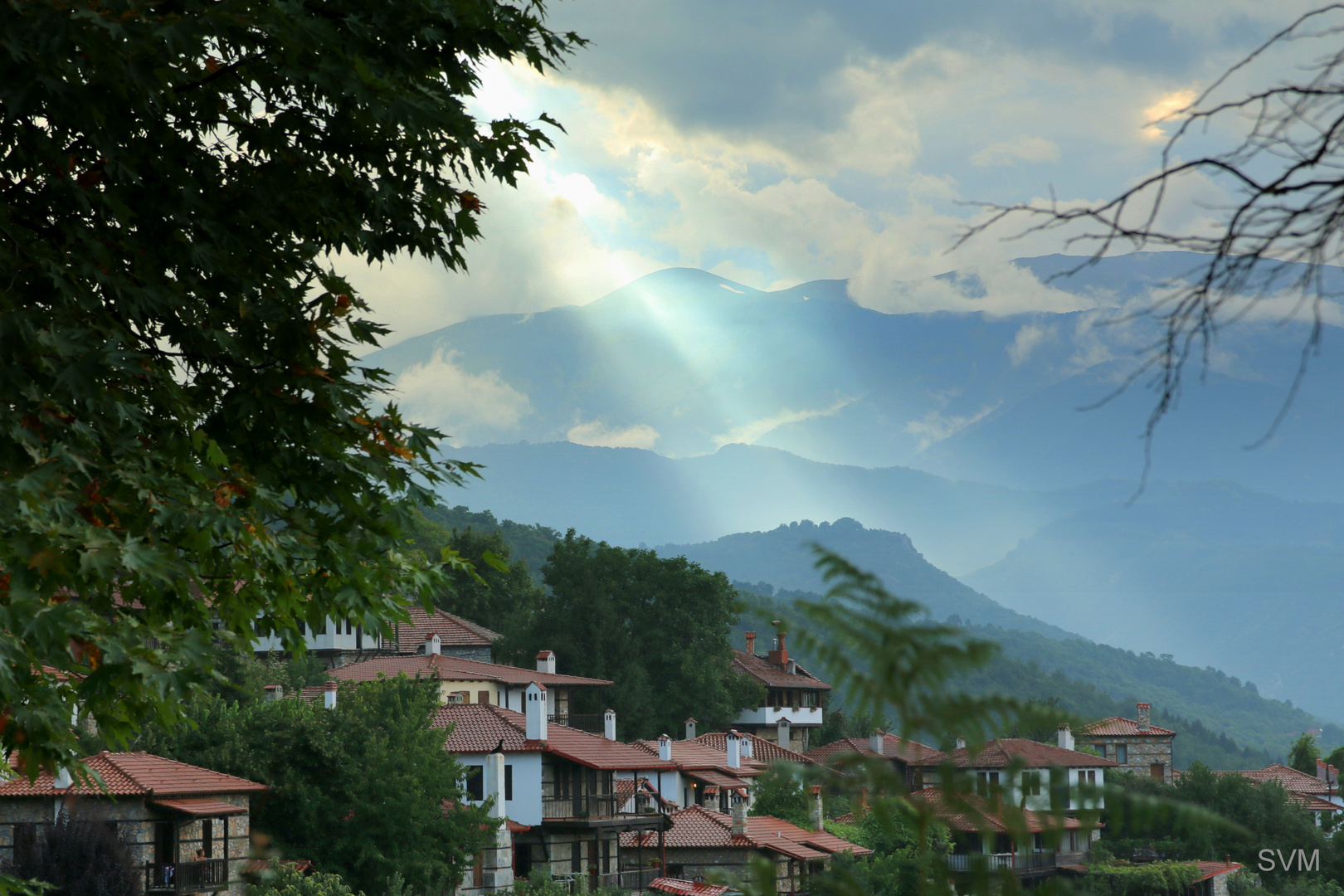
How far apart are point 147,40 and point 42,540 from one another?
2630 mm

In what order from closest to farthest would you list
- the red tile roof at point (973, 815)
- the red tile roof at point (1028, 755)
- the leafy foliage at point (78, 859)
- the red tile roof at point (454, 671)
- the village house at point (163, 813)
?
the red tile roof at point (973, 815) → the red tile roof at point (1028, 755) → the leafy foliage at point (78, 859) → the village house at point (163, 813) → the red tile roof at point (454, 671)

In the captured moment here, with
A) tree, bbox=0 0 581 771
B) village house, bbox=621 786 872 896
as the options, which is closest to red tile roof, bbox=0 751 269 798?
village house, bbox=621 786 872 896

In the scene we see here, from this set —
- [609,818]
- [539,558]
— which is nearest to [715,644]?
[609,818]

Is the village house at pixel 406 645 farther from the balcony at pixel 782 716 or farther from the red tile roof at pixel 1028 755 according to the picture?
the red tile roof at pixel 1028 755

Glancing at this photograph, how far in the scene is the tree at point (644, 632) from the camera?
66.5 meters

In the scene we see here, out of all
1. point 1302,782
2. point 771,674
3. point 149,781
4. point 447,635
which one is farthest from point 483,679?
point 1302,782

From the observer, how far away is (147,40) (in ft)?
19.1

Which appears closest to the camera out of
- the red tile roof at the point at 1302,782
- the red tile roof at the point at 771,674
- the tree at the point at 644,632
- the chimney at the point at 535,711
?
the chimney at the point at 535,711

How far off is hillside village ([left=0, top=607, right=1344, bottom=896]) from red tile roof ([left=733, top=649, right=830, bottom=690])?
1.56m

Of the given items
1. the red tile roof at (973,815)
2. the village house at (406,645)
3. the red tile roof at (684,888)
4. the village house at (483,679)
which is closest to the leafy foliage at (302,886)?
the red tile roof at (684,888)

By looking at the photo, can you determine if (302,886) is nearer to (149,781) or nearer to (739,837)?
(149,781)

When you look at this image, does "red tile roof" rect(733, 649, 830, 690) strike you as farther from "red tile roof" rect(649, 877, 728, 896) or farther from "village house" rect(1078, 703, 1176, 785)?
"red tile roof" rect(649, 877, 728, 896)

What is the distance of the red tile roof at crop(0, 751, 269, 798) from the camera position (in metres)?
25.3

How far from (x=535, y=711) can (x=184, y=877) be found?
16.2m
